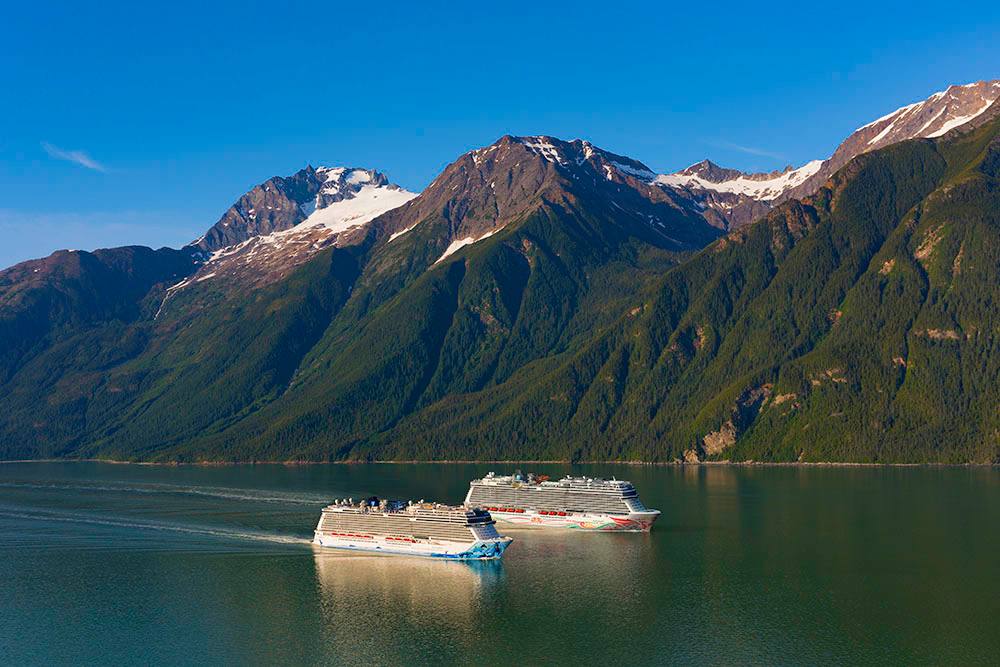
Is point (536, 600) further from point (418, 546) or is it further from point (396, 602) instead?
point (418, 546)

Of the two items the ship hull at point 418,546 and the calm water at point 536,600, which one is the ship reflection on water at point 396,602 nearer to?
the calm water at point 536,600

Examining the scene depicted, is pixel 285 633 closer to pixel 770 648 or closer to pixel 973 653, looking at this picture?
pixel 770 648

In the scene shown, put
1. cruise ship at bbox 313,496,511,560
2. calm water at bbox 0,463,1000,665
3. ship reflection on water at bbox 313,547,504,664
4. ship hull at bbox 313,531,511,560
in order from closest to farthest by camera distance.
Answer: calm water at bbox 0,463,1000,665
ship reflection on water at bbox 313,547,504,664
ship hull at bbox 313,531,511,560
cruise ship at bbox 313,496,511,560

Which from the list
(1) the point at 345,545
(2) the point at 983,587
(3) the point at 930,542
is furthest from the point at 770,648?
(1) the point at 345,545

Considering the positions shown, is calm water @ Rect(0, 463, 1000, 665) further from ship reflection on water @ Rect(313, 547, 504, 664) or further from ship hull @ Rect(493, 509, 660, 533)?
ship hull @ Rect(493, 509, 660, 533)

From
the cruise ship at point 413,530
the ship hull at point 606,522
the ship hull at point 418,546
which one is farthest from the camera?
the ship hull at point 606,522

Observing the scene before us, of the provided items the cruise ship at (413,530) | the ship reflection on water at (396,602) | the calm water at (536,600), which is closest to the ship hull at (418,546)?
the cruise ship at (413,530)

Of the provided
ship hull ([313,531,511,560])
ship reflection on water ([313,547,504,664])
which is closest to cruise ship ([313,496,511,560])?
ship hull ([313,531,511,560])
